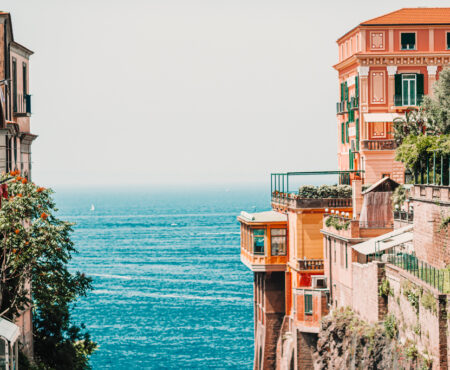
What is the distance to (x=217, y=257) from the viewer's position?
554 feet

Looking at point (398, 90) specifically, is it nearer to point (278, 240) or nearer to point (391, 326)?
point (278, 240)

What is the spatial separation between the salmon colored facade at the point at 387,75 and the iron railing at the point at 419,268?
20.4 meters

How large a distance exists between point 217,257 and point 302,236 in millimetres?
107894

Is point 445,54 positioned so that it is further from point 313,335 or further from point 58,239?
point 58,239

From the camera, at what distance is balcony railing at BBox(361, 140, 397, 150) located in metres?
68.6

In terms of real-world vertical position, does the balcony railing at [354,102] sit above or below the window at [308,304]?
above

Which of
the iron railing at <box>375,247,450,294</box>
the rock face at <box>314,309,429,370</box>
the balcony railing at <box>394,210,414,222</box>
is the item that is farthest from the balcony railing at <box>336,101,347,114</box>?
the iron railing at <box>375,247,450,294</box>

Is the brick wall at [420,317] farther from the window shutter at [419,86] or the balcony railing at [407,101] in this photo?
the window shutter at [419,86]

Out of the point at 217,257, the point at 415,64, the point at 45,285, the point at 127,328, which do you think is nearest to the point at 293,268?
the point at 415,64

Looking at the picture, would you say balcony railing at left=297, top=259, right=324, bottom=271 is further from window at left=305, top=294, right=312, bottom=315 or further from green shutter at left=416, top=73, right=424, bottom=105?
green shutter at left=416, top=73, right=424, bottom=105

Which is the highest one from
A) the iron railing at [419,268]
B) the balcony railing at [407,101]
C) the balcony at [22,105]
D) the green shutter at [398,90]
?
the green shutter at [398,90]

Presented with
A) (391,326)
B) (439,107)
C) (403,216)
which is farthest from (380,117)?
(391,326)

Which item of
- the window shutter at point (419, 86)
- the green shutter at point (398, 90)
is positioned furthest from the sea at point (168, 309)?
the window shutter at point (419, 86)

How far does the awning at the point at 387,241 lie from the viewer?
46500 mm
